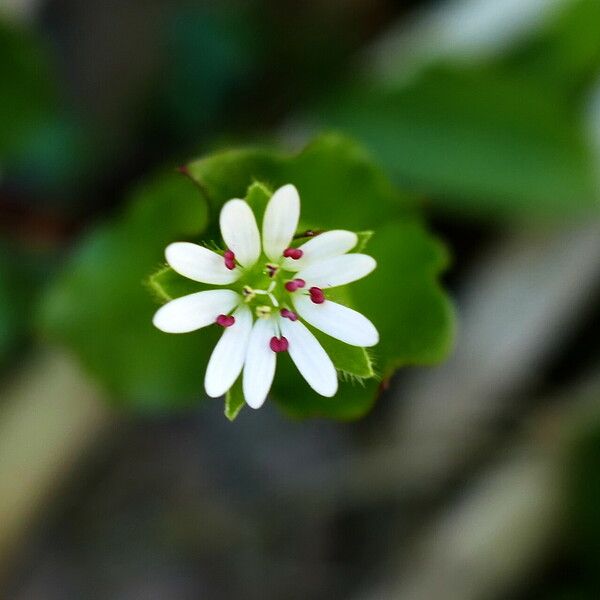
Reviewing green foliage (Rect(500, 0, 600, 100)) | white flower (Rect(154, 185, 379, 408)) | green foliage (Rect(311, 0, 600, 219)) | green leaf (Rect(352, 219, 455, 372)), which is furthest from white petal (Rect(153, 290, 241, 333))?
green foliage (Rect(500, 0, 600, 100))

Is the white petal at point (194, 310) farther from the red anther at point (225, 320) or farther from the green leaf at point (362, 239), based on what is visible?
the green leaf at point (362, 239)

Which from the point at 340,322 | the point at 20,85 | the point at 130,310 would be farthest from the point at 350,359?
the point at 20,85

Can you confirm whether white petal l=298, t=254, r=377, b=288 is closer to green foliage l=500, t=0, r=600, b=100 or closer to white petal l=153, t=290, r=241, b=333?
white petal l=153, t=290, r=241, b=333

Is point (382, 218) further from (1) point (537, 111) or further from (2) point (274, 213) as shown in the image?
(1) point (537, 111)

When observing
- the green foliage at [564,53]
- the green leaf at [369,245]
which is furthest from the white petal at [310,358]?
the green foliage at [564,53]

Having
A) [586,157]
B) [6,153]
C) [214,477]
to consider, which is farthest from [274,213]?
[214,477]

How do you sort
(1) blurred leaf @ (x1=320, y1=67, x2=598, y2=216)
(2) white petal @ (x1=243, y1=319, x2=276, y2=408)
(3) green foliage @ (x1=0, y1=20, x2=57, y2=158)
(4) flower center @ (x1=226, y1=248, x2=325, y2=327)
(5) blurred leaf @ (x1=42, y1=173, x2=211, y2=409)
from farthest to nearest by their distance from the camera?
(1) blurred leaf @ (x1=320, y1=67, x2=598, y2=216)
(3) green foliage @ (x1=0, y1=20, x2=57, y2=158)
(5) blurred leaf @ (x1=42, y1=173, x2=211, y2=409)
(4) flower center @ (x1=226, y1=248, x2=325, y2=327)
(2) white petal @ (x1=243, y1=319, x2=276, y2=408)

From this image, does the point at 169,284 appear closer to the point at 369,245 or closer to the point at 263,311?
the point at 263,311
